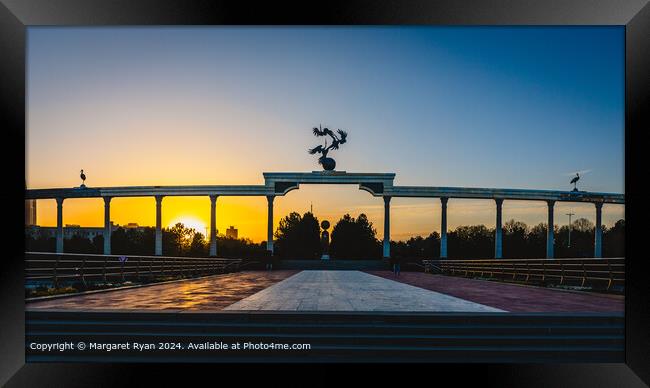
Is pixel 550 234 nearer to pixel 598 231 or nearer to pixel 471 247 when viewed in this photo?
pixel 598 231

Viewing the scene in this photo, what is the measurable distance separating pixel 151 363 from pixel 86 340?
160 cm

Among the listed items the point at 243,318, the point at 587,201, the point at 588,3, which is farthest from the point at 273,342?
the point at 587,201

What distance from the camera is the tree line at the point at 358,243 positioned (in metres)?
55.6

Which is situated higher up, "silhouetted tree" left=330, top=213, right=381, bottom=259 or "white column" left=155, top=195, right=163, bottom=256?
"white column" left=155, top=195, right=163, bottom=256

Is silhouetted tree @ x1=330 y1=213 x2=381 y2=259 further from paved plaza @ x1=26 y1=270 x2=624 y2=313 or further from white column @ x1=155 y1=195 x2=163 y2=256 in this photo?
paved plaza @ x1=26 y1=270 x2=624 y2=313

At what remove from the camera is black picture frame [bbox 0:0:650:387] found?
803 centimetres

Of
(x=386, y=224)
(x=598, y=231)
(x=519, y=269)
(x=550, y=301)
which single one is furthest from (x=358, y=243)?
(x=550, y=301)

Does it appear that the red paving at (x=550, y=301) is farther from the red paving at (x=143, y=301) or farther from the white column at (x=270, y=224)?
the white column at (x=270, y=224)

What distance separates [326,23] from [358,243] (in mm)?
62988

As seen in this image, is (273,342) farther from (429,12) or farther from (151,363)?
(429,12)

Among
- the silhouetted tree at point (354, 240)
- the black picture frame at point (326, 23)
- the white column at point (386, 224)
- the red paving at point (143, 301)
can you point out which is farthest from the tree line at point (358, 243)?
the black picture frame at point (326, 23)

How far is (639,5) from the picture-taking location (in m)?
8.06

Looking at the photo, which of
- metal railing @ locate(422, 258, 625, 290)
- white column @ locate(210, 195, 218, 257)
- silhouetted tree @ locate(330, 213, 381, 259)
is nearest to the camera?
metal railing @ locate(422, 258, 625, 290)

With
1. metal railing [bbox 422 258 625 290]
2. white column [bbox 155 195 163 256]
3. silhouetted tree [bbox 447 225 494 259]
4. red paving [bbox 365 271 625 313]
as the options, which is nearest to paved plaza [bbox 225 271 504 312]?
red paving [bbox 365 271 625 313]
